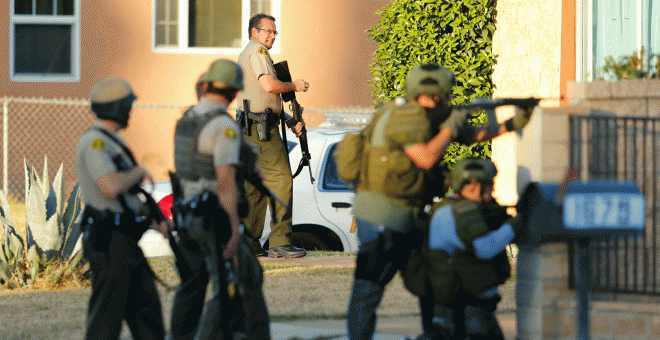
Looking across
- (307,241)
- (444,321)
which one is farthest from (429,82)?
(307,241)

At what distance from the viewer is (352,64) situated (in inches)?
629

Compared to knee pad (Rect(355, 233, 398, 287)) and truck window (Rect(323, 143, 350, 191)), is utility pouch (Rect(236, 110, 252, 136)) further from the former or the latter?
knee pad (Rect(355, 233, 398, 287))

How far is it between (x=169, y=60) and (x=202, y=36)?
2.26ft

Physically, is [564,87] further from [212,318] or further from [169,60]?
[169,60]

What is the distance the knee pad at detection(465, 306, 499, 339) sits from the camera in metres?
5.16

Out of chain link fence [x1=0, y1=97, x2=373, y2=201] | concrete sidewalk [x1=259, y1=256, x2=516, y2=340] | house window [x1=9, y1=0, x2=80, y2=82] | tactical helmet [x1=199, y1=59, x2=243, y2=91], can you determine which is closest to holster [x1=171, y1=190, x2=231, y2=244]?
tactical helmet [x1=199, y1=59, x2=243, y2=91]

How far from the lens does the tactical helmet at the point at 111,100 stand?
5062 millimetres

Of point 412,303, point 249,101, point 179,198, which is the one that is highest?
point 249,101

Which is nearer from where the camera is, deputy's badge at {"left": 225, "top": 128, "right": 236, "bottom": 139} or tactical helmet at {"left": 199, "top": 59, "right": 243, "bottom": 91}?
deputy's badge at {"left": 225, "top": 128, "right": 236, "bottom": 139}

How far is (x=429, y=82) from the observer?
5.27 meters

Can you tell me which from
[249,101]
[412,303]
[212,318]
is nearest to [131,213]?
[212,318]

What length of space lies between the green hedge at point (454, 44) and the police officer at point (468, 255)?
593cm

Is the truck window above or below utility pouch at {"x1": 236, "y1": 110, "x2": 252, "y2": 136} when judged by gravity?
below

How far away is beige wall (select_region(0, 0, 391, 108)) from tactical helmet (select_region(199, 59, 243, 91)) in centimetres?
1051
